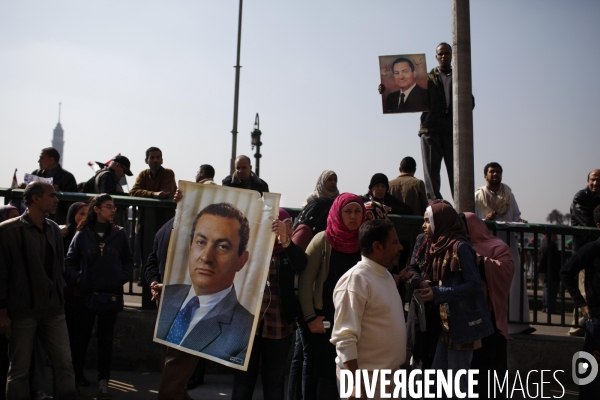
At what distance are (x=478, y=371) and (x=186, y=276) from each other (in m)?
2.44

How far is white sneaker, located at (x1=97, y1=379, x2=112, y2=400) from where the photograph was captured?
237 inches

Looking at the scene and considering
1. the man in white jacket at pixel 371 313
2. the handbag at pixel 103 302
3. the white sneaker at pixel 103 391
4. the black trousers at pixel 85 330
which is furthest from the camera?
the black trousers at pixel 85 330

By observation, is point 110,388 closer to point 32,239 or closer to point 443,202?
point 32,239

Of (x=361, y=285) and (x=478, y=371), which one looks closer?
(x=361, y=285)

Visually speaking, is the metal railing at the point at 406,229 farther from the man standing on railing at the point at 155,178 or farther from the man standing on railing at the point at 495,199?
the man standing on railing at the point at 155,178

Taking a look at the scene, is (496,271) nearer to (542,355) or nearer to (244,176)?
(542,355)

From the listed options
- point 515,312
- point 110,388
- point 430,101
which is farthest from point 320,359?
point 430,101

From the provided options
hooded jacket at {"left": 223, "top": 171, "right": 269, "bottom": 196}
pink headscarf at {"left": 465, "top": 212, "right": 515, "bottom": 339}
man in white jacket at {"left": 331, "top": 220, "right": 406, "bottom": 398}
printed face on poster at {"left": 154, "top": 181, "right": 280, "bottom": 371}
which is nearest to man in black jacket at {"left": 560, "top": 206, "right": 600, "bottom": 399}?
pink headscarf at {"left": 465, "top": 212, "right": 515, "bottom": 339}

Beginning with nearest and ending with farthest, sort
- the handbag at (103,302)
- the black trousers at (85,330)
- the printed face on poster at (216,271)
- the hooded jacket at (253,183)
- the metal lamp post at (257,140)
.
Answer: the printed face on poster at (216,271), the handbag at (103,302), the black trousers at (85,330), the hooded jacket at (253,183), the metal lamp post at (257,140)

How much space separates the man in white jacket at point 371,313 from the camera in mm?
3984

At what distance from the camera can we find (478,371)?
5.16 meters

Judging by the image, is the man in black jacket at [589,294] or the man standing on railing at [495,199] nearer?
the man in black jacket at [589,294]

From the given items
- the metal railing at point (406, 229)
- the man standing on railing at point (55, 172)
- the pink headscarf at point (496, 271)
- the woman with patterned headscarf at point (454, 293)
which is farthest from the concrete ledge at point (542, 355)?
the man standing on railing at point (55, 172)

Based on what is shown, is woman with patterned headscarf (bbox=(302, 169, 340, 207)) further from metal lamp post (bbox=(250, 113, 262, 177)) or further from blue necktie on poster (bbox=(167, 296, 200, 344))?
metal lamp post (bbox=(250, 113, 262, 177))
